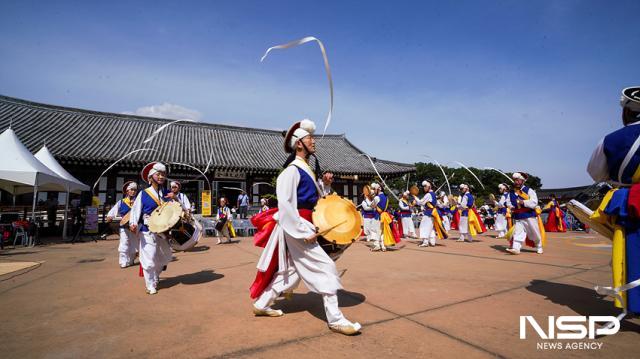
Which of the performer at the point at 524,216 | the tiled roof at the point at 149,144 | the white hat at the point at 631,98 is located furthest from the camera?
the tiled roof at the point at 149,144

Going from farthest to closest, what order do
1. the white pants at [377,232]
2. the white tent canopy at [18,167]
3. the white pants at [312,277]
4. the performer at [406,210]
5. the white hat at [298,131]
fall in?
the performer at [406,210]
the white tent canopy at [18,167]
the white pants at [377,232]
the white hat at [298,131]
the white pants at [312,277]

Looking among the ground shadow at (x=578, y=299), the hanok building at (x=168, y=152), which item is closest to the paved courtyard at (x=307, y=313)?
the ground shadow at (x=578, y=299)

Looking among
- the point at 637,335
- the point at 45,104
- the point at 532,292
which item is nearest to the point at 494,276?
the point at 532,292

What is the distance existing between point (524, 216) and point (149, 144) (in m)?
19.5

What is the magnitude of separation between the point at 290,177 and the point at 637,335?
3.01m

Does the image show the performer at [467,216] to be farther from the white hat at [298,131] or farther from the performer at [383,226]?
the white hat at [298,131]

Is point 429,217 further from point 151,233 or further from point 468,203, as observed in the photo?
point 151,233

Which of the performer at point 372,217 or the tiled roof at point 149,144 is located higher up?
the tiled roof at point 149,144

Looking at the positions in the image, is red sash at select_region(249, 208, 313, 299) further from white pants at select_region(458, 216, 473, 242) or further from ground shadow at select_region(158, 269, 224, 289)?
white pants at select_region(458, 216, 473, 242)

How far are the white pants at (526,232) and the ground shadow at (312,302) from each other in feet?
16.6

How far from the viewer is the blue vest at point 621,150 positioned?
8.36 ft

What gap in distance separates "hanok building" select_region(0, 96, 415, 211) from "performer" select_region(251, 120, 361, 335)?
11.8 meters

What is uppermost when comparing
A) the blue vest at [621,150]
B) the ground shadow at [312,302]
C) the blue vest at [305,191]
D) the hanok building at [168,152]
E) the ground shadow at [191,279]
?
the hanok building at [168,152]

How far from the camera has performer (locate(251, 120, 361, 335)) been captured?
2.62 m
